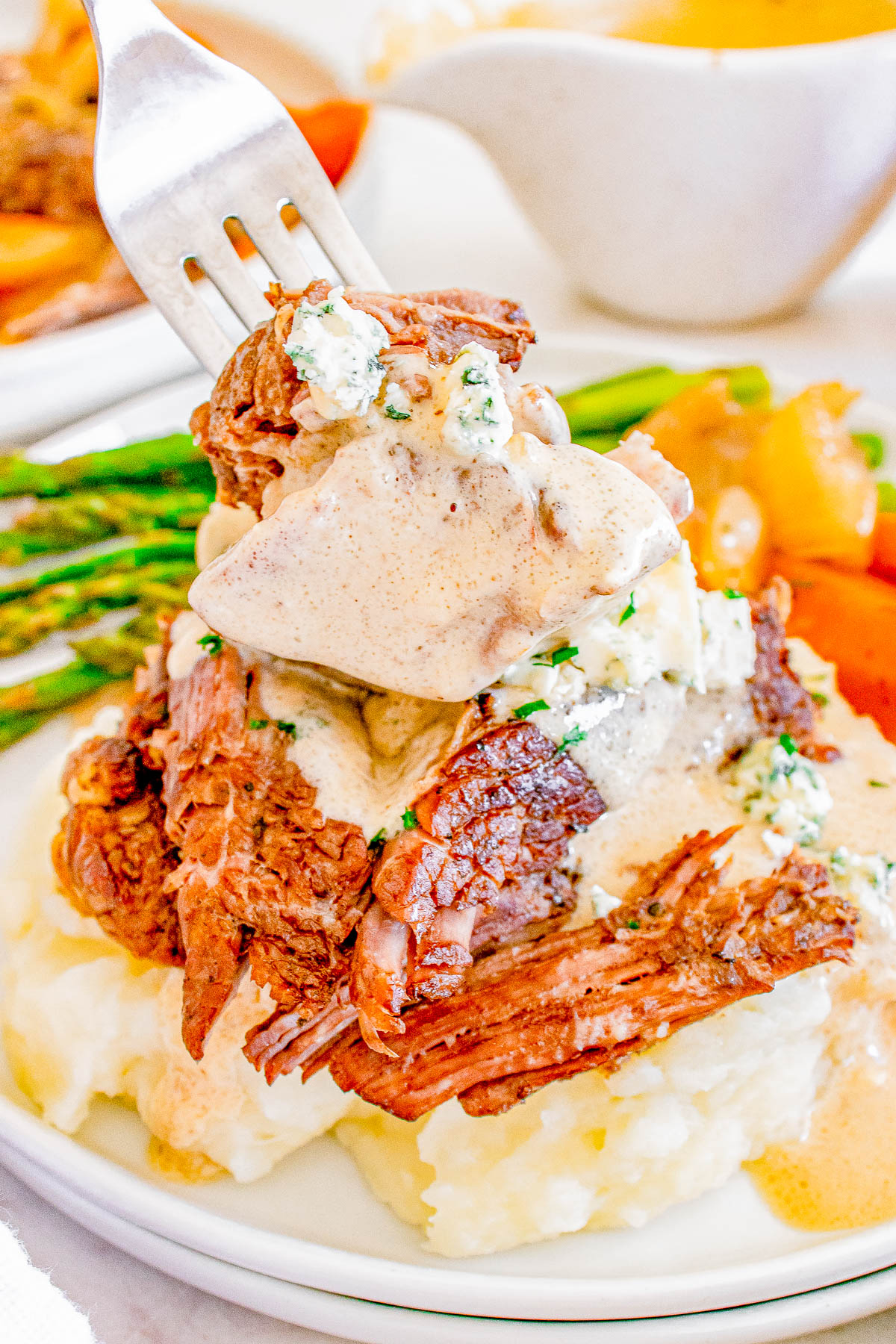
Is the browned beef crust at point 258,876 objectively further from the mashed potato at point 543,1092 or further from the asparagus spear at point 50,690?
the asparagus spear at point 50,690

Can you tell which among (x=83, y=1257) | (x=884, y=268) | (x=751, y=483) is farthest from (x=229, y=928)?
(x=884, y=268)

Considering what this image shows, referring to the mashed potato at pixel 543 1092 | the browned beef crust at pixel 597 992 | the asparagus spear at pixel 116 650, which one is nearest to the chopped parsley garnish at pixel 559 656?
the mashed potato at pixel 543 1092

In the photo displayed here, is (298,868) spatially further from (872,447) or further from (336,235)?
(872,447)

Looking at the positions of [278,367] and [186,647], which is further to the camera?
[186,647]

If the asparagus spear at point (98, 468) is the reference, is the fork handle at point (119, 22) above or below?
above

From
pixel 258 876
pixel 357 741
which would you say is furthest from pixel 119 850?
pixel 357 741

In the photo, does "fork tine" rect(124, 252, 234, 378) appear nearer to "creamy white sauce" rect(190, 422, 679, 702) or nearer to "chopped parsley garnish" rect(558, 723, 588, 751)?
"creamy white sauce" rect(190, 422, 679, 702)
